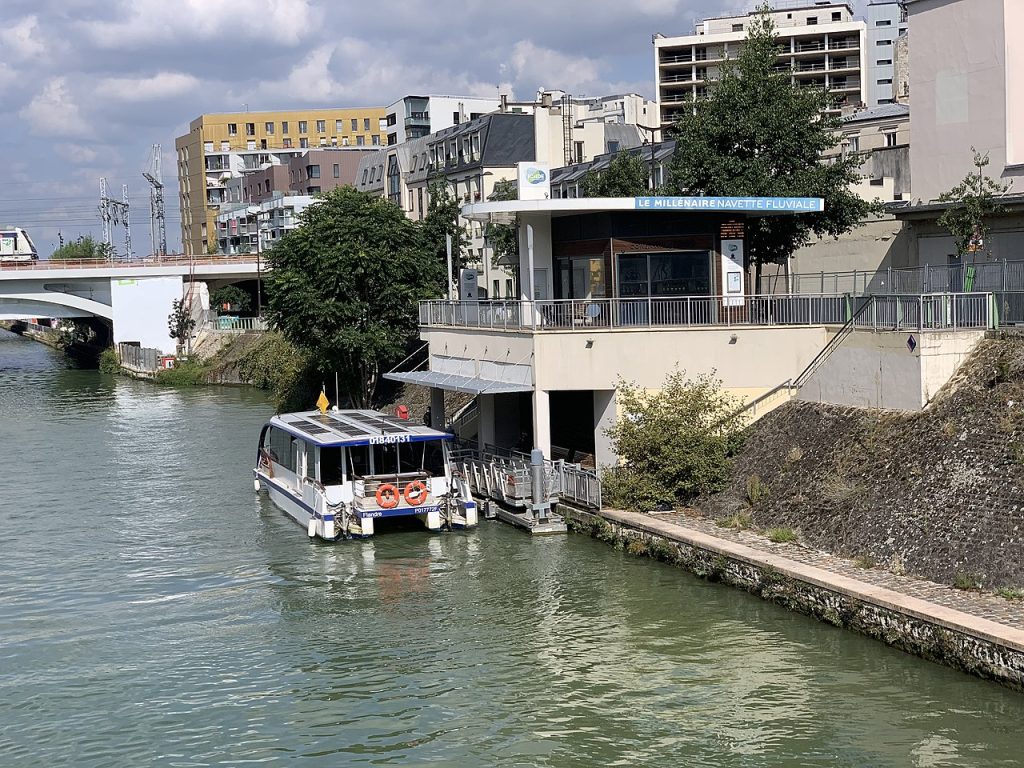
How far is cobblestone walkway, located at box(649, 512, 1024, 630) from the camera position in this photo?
17016 millimetres

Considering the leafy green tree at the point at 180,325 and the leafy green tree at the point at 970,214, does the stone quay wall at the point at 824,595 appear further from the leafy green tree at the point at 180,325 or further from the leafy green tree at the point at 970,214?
the leafy green tree at the point at 180,325

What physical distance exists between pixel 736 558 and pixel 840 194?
61.0 ft

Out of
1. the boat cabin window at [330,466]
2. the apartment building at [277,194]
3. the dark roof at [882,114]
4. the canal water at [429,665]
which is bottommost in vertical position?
the canal water at [429,665]

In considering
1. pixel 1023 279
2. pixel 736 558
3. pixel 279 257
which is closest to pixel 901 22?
pixel 279 257

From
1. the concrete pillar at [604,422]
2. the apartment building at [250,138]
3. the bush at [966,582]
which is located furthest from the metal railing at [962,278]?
the apartment building at [250,138]

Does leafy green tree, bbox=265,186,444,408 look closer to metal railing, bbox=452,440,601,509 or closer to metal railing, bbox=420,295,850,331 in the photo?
metal railing, bbox=452,440,601,509

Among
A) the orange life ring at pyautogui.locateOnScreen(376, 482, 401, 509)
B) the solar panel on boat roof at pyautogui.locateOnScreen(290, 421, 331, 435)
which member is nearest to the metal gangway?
the orange life ring at pyautogui.locateOnScreen(376, 482, 401, 509)

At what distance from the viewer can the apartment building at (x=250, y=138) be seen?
157 meters

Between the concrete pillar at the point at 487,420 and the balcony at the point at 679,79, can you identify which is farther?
the balcony at the point at 679,79

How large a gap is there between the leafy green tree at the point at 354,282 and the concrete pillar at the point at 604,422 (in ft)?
61.2

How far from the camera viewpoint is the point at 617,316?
2872cm

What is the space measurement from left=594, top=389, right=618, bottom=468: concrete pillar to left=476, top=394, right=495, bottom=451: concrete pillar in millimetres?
5800

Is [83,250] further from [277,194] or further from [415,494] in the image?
[415,494]

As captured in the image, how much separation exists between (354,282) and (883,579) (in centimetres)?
3037
